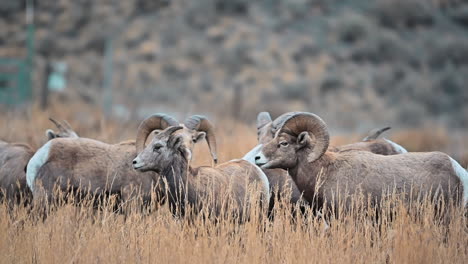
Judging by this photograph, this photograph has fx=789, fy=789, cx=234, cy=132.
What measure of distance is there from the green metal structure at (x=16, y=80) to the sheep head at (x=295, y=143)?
16904mm

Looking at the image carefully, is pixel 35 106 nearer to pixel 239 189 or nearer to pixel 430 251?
pixel 239 189

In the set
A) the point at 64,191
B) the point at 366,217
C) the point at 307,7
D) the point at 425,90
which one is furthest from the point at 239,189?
the point at 307,7

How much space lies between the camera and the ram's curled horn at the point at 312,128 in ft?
29.9

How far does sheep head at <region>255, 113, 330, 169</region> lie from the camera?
29.9ft

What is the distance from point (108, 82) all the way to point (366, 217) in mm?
18551

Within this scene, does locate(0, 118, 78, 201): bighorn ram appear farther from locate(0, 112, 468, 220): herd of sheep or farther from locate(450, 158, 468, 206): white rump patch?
locate(450, 158, 468, 206): white rump patch

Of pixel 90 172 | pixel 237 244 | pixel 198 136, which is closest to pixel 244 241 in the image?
pixel 237 244

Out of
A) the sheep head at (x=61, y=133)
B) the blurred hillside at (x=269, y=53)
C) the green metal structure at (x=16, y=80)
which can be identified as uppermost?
the blurred hillside at (x=269, y=53)

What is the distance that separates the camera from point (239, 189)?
9383 millimetres

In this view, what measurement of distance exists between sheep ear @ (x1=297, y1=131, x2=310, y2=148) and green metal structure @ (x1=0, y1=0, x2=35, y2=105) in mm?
16982

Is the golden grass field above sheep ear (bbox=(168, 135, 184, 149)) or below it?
below

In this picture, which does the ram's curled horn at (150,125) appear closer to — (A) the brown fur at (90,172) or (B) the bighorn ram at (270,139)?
(A) the brown fur at (90,172)

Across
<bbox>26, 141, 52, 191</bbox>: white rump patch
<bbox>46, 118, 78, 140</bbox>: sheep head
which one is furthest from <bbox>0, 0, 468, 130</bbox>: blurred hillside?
<bbox>26, 141, 52, 191</bbox>: white rump patch

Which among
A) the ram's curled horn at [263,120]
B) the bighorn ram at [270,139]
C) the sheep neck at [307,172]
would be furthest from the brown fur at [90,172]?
the sheep neck at [307,172]
